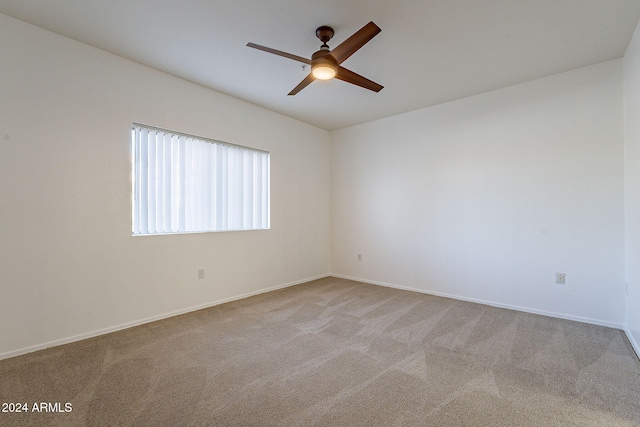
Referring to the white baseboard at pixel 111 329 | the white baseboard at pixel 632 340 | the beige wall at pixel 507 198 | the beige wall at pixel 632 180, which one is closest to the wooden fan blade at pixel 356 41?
the beige wall at pixel 632 180

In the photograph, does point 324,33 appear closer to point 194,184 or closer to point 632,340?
point 194,184

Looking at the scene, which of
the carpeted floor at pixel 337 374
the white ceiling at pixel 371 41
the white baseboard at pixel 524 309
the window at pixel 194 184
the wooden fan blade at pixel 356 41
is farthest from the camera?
the window at pixel 194 184

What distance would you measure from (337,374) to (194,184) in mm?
2719

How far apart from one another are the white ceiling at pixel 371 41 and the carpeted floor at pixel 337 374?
2761 millimetres

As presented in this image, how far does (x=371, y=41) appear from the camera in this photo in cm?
257

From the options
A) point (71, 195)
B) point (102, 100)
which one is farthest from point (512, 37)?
point (71, 195)

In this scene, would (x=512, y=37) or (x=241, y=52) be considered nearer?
(x=512, y=37)

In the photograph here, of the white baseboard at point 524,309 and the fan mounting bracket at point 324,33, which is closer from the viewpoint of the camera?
the fan mounting bracket at point 324,33

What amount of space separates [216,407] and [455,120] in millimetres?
4213

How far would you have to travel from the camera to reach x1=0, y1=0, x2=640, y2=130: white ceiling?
2164mm

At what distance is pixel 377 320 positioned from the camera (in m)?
3.12

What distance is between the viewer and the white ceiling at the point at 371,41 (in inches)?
85.2

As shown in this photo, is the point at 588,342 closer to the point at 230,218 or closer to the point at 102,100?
the point at 230,218

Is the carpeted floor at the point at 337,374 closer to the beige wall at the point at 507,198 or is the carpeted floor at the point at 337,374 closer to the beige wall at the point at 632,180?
the beige wall at the point at 632,180
